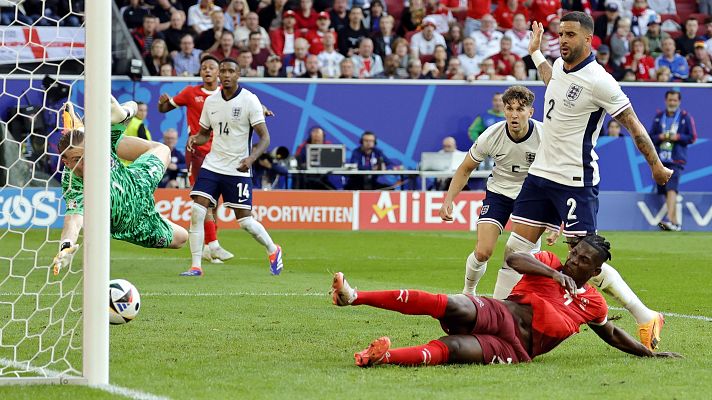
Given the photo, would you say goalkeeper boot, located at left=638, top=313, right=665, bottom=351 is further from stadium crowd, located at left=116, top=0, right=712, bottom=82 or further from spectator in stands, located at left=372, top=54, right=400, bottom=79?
spectator in stands, located at left=372, top=54, right=400, bottom=79

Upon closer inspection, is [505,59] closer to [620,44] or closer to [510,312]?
[620,44]

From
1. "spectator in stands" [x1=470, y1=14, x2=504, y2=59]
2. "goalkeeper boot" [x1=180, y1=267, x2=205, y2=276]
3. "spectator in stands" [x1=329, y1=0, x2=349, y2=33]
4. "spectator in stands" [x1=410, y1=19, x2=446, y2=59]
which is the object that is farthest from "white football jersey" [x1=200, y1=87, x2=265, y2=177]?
"spectator in stands" [x1=470, y1=14, x2=504, y2=59]

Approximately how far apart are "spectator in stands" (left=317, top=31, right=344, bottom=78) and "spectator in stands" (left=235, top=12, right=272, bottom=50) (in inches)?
42.2

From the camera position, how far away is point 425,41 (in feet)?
79.2

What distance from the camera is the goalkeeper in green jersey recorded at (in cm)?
842

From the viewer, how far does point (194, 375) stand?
21.2 feet

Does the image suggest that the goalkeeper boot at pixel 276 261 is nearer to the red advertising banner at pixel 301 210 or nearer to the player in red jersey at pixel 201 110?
the player in red jersey at pixel 201 110

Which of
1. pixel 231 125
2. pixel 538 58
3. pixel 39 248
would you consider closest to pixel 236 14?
pixel 231 125

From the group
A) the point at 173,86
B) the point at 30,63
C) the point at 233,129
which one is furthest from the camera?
the point at 173,86

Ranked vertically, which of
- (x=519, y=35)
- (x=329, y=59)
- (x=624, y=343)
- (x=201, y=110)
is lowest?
(x=624, y=343)

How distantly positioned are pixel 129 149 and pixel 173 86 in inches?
471

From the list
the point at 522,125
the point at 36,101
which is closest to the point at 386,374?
the point at 522,125

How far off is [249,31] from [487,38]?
4.89m

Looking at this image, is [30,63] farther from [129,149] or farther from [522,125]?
[522,125]
